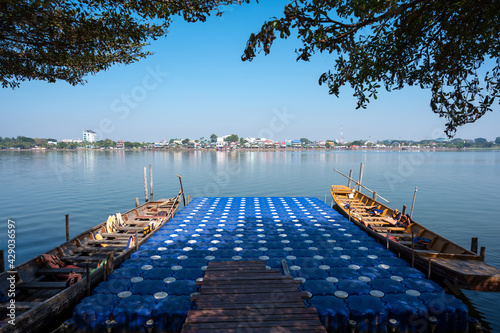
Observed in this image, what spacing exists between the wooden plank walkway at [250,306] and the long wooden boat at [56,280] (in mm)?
3655

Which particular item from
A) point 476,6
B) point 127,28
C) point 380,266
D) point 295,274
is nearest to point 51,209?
point 127,28

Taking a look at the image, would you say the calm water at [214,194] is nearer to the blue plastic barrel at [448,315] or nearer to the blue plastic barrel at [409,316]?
the blue plastic barrel at [448,315]

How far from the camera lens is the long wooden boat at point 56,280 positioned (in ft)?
22.5

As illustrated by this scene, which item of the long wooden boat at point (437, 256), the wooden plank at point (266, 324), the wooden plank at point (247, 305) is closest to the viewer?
the wooden plank at point (266, 324)

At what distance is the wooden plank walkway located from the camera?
19.0ft

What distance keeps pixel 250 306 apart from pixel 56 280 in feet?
23.0

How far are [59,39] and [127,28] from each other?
95.9 inches

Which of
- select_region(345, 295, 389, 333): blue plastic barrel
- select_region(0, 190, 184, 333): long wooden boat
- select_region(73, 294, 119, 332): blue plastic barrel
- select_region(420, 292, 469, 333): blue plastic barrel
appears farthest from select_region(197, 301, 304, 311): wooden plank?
select_region(0, 190, 184, 333): long wooden boat

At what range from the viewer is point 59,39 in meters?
9.88

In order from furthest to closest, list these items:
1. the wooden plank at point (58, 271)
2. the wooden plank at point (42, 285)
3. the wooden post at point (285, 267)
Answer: the wooden plank at point (58, 271), the wooden post at point (285, 267), the wooden plank at point (42, 285)

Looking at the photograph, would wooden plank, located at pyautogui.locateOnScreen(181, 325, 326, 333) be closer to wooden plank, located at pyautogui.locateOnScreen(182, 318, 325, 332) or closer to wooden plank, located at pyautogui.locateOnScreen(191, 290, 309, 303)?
wooden plank, located at pyautogui.locateOnScreen(182, 318, 325, 332)

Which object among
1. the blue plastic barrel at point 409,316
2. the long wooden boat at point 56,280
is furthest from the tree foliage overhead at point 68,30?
the blue plastic barrel at point 409,316

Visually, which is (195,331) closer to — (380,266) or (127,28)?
(380,266)

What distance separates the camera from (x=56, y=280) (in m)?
9.17
